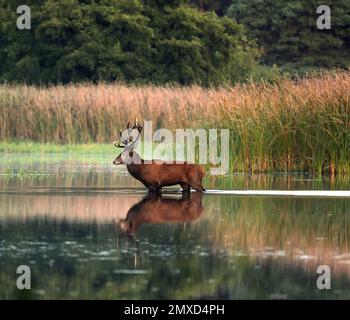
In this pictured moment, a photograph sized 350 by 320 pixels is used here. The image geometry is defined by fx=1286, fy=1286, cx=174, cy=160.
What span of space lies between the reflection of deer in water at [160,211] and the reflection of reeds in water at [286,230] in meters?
0.25

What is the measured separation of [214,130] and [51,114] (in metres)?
10.7

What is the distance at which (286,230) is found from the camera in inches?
518

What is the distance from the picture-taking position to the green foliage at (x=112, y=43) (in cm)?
4103

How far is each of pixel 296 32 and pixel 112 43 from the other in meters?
12.4

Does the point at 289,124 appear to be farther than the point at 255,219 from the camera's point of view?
Yes

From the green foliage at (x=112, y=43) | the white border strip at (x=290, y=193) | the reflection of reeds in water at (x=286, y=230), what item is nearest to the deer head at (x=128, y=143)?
the white border strip at (x=290, y=193)

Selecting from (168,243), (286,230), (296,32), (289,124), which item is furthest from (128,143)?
(296,32)

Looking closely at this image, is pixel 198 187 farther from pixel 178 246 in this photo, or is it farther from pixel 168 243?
pixel 178 246

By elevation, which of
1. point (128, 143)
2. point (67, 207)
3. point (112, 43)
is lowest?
point (67, 207)

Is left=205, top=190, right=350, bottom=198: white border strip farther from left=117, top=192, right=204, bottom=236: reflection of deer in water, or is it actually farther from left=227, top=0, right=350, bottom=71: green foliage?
left=227, top=0, right=350, bottom=71: green foliage

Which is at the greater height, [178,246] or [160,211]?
[160,211]

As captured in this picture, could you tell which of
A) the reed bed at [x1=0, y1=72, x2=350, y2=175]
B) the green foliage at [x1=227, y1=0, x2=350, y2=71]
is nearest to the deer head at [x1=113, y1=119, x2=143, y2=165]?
the reed bed at [x1=0, y1=72, x2=350, y2=175]

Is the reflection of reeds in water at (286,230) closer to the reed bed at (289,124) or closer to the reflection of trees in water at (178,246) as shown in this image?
the reflection of trees in water at (178,246)

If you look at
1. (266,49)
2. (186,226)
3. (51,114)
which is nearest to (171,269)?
(186,226)
